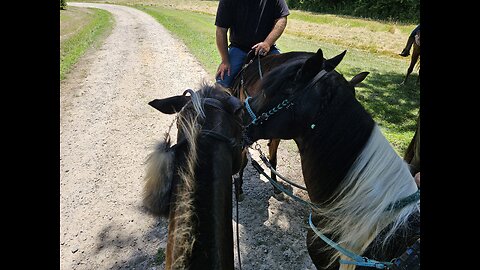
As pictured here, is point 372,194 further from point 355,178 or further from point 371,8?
point 371,8

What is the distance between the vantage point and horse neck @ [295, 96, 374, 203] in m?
2.32

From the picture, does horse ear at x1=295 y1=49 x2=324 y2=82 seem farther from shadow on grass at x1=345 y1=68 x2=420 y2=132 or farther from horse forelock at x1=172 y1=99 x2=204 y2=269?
shadow on grass at x1=345 y1=68 x2=420 y2=132

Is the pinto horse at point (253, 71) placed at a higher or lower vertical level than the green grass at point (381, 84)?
higher

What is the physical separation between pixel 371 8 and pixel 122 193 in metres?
38.2

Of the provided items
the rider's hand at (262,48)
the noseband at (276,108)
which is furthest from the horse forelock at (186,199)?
the rider's hand at (262,48)

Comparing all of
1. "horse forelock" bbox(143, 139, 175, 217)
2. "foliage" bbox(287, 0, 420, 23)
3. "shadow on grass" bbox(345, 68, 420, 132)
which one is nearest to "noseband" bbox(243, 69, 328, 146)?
"horse forelock" bbox(143, 139, 175, 217)

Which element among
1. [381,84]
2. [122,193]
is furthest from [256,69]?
[381,84]

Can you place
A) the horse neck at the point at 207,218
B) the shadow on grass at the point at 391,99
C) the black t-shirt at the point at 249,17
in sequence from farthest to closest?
the shadow on grass at the point at 391,99, the black t-shirt at the point at 249,17, the horse neck at the point at 207,218

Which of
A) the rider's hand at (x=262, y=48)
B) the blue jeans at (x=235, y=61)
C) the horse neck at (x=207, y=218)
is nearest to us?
the horse neck at (x=207, y=218)

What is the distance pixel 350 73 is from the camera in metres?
12.4

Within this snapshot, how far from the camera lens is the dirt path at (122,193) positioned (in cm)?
395

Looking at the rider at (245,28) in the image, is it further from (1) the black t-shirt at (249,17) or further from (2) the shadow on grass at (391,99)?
(2) the shadow on grass at (391,99)
